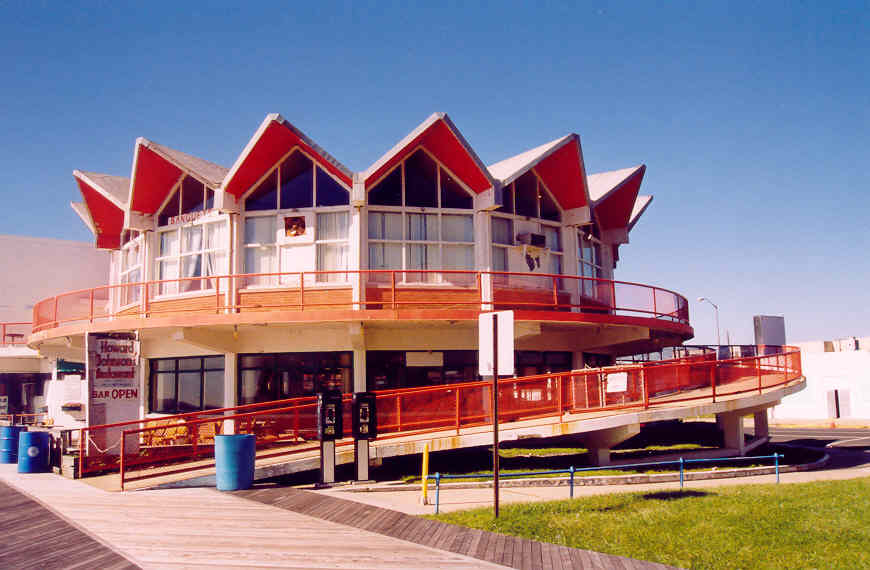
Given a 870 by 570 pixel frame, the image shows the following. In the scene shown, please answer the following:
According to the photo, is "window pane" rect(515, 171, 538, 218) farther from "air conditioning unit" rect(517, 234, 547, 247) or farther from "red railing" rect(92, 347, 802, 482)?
"red railing" rect(92, 347, 802, 482)

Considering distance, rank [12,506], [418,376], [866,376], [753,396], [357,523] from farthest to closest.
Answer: [866,376], [418,376], [753,396], [12,506], [357,523]

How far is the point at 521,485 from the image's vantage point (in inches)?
609

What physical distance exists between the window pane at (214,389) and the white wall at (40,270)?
28959 millimetres

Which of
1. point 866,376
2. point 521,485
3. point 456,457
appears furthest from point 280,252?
point 866,376

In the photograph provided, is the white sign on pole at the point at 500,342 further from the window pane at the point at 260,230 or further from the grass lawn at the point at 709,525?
the window pane at the point at 260,230

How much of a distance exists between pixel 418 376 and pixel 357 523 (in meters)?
9.57

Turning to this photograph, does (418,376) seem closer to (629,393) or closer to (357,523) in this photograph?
(629,393)

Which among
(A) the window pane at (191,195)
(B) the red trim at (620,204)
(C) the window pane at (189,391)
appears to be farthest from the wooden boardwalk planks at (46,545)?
(B) the red trim at (620,204)

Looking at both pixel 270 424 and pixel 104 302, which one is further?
pixel 104 302

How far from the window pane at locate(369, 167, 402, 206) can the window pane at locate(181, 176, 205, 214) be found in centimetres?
561

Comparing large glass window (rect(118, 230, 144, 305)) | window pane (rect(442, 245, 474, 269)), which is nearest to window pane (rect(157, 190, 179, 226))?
large glass window (rect(118, 230, 144, 305))

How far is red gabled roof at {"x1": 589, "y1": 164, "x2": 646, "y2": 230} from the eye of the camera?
25469mm

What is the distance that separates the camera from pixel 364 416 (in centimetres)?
1480

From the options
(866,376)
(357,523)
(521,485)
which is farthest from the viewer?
(866,376)
